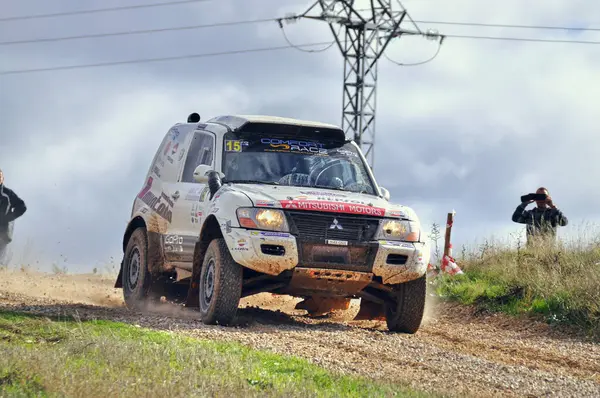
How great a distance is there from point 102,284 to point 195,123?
25.5 feet

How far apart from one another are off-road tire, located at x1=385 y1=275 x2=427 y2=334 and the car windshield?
4.07 feet

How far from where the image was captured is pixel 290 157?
12625 mm

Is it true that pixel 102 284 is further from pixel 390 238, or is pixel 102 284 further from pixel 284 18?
pixel 284 18

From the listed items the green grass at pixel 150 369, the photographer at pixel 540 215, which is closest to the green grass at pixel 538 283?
the photographer at pixel 540 215

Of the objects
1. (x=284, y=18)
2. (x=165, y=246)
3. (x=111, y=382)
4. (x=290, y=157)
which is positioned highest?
(x=284, y=18)

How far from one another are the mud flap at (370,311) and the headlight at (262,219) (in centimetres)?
222

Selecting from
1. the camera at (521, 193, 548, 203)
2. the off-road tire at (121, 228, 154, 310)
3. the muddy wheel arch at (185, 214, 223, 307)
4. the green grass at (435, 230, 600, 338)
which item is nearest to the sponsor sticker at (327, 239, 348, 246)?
the muddy wheel arch at (185, 214, 223, 307)

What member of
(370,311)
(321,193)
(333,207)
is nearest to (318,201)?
(333,207)

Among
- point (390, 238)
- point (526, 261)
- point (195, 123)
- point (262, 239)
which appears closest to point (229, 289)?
point (262, 239)

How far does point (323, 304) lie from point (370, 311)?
0.69 m

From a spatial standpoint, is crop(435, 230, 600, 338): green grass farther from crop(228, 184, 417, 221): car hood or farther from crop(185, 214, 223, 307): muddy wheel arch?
crop(185, 214, 223, 307): muddy wheel arch

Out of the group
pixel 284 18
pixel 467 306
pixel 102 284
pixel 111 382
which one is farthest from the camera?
pixel 284 18

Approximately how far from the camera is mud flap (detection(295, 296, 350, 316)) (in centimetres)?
1351

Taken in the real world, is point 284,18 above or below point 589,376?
above
